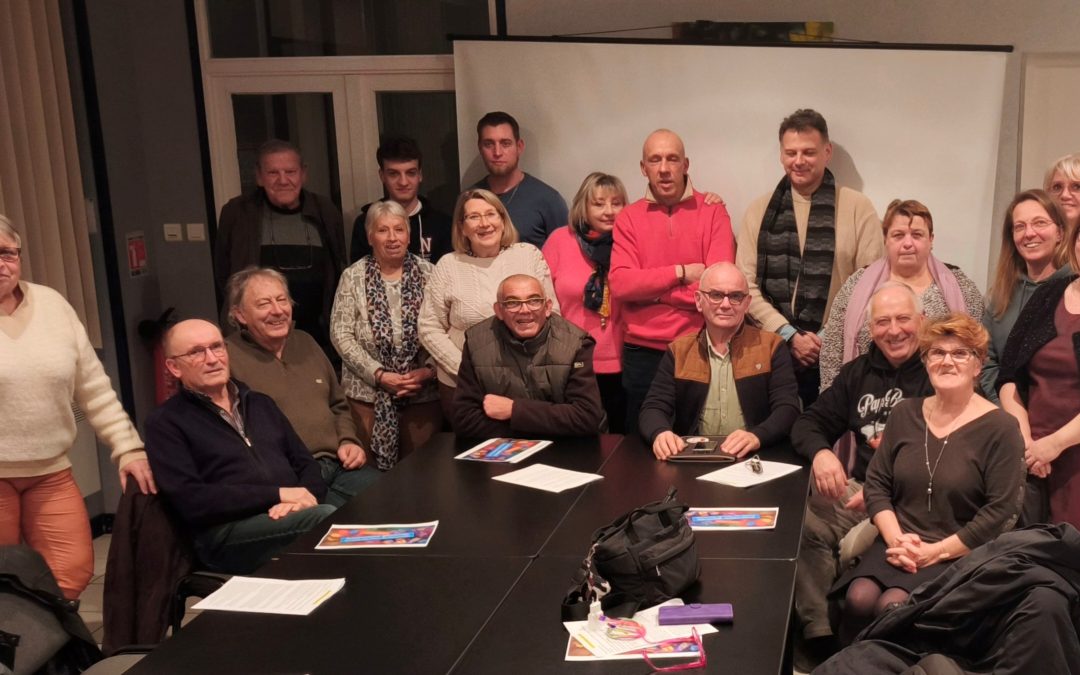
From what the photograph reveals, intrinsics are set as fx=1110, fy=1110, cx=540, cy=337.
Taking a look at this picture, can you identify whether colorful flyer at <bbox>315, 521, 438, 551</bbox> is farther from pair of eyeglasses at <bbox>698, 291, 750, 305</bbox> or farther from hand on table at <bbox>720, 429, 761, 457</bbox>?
pair of eyeglasses at <bbox>698, 291, 750, 305</bbox>

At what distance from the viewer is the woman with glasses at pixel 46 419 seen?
358 cm

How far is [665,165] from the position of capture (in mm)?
4387

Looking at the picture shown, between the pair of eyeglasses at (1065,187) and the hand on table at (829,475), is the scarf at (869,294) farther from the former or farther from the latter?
the hand on table at (829,475)

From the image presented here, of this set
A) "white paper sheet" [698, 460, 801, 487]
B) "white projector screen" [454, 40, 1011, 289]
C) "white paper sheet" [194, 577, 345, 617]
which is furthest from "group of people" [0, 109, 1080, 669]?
"white paper sheet" [194, 577, 345, 617]

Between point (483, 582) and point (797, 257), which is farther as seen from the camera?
point (797, 257)

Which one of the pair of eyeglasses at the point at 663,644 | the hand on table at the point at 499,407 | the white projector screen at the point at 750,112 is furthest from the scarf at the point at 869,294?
the pair of eyeglasses at the point at 663,644

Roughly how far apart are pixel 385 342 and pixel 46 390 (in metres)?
1.37

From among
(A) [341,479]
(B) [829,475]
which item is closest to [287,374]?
(A) [341,479]

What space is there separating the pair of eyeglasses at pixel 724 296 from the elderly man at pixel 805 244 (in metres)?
0.53

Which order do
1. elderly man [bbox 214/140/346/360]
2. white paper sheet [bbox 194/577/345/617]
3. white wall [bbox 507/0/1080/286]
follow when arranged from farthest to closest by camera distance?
elderly man [bbox 214/140/346/360] → white wall [bbox 507/0/1080/286] → white paper sheet [bbox 194/577/345/617]

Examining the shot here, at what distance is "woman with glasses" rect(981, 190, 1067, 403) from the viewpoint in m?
3.88

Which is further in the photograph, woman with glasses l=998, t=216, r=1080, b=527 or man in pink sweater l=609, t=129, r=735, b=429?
man in pink sweater l=609, t=129, r=735, b=429

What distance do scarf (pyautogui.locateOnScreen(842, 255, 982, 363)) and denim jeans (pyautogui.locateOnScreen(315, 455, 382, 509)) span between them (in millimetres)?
1814

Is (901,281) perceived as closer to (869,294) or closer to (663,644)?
(869,294)
